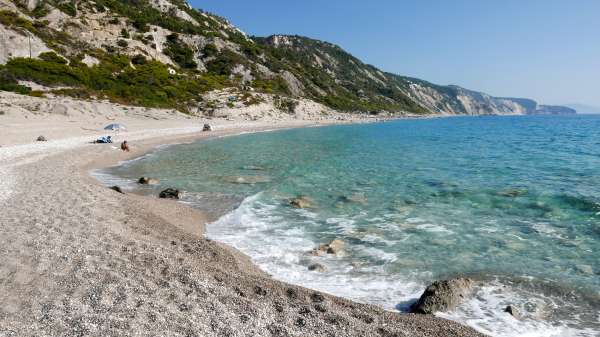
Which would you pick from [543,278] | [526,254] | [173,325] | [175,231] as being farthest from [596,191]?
[173,325]

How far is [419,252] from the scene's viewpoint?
36.3 ft

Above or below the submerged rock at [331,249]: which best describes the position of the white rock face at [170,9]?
above

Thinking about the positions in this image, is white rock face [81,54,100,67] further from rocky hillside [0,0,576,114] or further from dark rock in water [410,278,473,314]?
dark rock in water [410,278,473,314]

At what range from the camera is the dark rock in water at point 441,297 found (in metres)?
7.60

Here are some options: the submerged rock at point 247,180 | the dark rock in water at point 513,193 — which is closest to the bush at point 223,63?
the submerged rock at point 247,180

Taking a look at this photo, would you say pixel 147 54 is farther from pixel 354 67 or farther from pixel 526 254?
pixel 354 67

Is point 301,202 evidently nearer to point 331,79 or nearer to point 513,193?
point 513,193

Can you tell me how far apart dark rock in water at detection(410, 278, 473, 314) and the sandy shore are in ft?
1.35

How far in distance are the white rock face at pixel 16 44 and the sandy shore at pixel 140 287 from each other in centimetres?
5706

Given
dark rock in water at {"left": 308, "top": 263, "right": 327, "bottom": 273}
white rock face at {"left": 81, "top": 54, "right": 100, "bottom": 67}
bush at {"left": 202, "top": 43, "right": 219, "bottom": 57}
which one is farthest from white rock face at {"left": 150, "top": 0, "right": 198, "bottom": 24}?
dark rock in water at {"left": 308, "top": 263, "right": 327, "bottom": 273}

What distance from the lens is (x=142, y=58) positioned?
8175cm

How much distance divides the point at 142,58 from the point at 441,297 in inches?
3383

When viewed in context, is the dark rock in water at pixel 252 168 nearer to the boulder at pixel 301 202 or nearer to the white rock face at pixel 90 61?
the boulder at pixel 301 202

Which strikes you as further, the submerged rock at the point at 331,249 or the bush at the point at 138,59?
the bush at the point at 138,59
